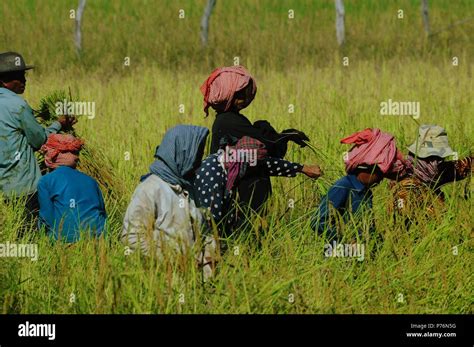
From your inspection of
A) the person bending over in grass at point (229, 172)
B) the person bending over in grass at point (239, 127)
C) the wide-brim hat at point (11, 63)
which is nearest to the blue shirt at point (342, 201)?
the person bending over in grass at point (229, 172)

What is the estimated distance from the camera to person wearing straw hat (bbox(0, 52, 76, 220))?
6.34 m

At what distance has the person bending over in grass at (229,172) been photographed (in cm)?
545

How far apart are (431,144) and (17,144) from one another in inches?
96.2

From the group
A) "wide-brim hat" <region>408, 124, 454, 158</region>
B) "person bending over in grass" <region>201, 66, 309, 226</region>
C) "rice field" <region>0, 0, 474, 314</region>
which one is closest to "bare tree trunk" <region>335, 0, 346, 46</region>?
"rice field" <region>0, 0, 474, 314</region>

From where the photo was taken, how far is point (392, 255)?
5414 millimetres

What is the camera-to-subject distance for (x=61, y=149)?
233 inches

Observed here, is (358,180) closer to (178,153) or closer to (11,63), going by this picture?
(178,153)

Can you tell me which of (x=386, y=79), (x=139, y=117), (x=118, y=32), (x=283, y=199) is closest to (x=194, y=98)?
(x=139, y=117)

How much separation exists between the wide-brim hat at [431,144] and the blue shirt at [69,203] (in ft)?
5.84

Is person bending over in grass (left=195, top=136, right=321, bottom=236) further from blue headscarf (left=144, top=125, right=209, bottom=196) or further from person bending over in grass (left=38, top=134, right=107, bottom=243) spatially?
person bending over in grass (left=38, top=134, right=107, bottom=243)

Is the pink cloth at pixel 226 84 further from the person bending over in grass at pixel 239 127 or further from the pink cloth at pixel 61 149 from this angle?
the pink cloth at pixel 61 149

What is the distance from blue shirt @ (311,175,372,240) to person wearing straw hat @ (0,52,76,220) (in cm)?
183
